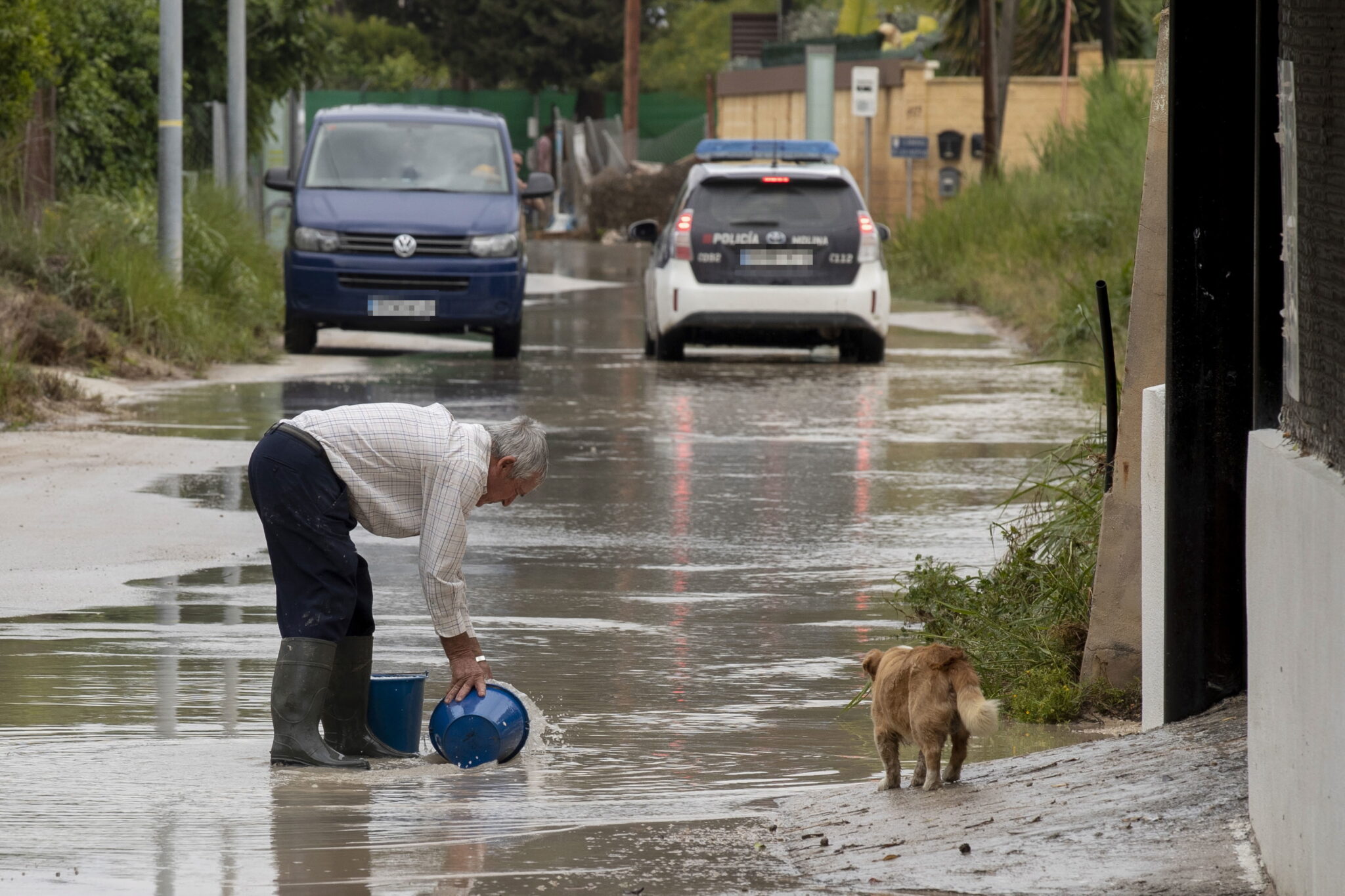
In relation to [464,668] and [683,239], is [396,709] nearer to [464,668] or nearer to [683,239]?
[464,668]

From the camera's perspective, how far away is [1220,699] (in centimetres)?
548

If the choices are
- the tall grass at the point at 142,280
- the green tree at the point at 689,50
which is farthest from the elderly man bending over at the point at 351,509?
the green tree at the point at 689,50

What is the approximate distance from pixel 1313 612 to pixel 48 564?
20.1 ft

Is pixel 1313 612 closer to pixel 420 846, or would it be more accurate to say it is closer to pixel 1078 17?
pixel 420 846

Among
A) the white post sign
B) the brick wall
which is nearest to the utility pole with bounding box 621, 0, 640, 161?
the white post sign

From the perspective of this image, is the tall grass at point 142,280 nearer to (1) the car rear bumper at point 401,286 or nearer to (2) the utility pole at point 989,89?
(1) the car rear bumper at point 401,286

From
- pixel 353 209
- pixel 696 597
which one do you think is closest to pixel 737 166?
pixel 353 209

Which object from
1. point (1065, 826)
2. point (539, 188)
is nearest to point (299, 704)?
point (1065, 826)

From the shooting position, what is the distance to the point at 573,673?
6.99m

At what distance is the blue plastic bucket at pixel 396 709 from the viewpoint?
5980 mm

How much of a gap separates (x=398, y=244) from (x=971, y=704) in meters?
13.3

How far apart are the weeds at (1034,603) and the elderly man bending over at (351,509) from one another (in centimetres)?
174

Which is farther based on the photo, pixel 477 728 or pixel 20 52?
pixel 20 52

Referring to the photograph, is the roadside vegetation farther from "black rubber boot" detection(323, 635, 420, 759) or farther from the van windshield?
"black rubber boot" detection(323, 635, 420, 759)
